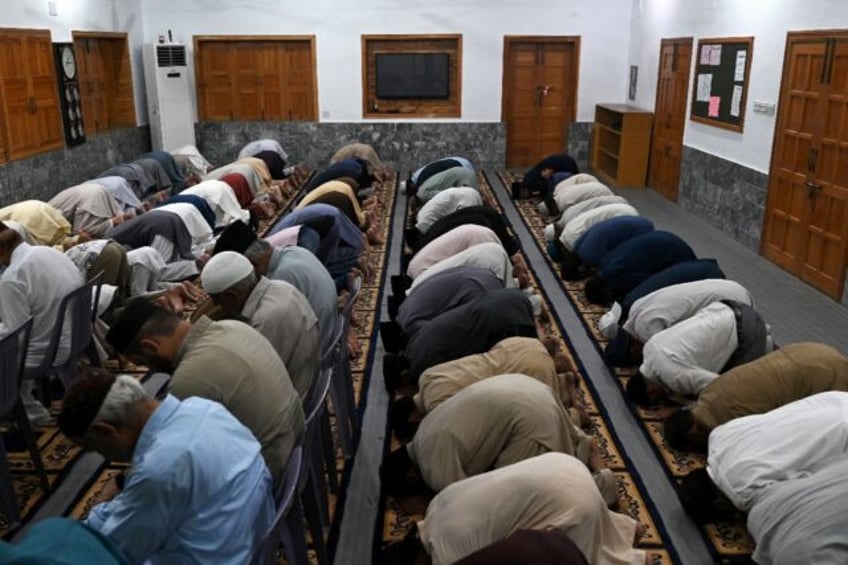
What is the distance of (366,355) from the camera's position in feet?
15.9

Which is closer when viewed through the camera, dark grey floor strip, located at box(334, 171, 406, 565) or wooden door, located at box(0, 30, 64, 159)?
dark grey floor strip, located at box(334, 171, 406, 565)

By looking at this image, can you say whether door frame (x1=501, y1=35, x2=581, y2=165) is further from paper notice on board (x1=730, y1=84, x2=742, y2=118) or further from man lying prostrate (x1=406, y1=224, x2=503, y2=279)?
man lying prostrate (x1=406, y1=224, x2=503, y2=279)

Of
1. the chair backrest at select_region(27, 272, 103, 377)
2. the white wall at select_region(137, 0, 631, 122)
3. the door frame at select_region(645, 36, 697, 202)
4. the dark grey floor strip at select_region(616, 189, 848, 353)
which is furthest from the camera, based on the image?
the white wall at select_region(137, 0, 631, 122)

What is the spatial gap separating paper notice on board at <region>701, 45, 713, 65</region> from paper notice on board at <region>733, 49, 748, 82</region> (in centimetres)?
77

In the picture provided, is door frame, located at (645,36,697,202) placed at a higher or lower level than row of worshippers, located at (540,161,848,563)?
higher

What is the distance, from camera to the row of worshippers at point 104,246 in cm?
381

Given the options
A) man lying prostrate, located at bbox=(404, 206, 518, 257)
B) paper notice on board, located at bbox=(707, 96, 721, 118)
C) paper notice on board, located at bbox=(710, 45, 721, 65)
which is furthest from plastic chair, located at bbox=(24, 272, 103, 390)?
paper notice on board, located at bbox=(710, 45, 721, 65)

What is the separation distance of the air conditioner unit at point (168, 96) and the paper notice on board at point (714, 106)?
752 cm

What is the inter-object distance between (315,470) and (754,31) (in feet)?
21.3

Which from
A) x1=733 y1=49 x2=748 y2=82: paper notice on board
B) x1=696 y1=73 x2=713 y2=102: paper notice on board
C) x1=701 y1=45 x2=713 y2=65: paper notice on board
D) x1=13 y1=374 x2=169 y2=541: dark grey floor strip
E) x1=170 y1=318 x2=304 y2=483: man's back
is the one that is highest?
x1=701 y1=45 x2=713 y2=65: paper notice on board

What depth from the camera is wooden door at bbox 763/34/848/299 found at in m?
5.82

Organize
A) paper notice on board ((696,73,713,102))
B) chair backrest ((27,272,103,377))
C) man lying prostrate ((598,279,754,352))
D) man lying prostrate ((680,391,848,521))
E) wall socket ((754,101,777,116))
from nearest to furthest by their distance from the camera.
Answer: man lying prostrate ((680,391,848,521)), chair backrest ((27,272,103,377)), man lying prostrate ((598,279,754,352)), wall socket ((754,101,777,116)), paper notice on board ((696,73,713,102))

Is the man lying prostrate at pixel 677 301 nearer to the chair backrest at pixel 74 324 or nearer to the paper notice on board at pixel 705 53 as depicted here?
the chair backrest at pixel 74 324

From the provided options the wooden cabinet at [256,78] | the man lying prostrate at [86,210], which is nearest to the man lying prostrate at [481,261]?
the man lying prostrate at [86,210]
